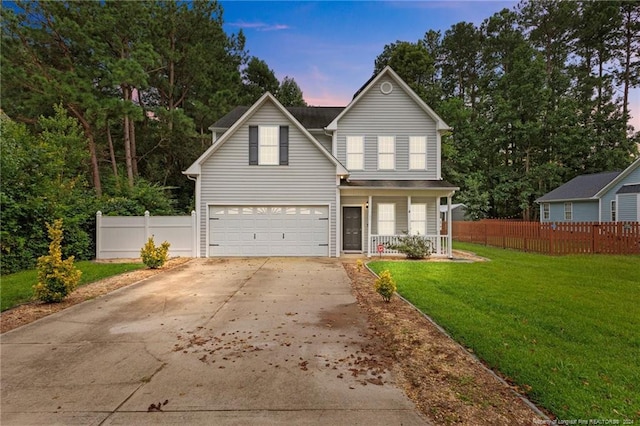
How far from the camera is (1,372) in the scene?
151 inches

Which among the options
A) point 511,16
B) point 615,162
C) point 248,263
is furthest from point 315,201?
point 511,16

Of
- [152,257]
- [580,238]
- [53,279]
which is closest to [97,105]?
[152,257]

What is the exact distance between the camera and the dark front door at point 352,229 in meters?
15.6

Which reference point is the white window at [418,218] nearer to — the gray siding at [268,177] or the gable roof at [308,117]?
the gray siding at [268,177]

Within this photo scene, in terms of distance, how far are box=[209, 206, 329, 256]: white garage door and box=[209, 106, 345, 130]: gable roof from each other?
16.1ft

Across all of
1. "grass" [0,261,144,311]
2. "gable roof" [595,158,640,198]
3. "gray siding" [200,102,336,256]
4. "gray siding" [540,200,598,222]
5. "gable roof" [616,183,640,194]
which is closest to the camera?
"grass" [0,261,144,311]

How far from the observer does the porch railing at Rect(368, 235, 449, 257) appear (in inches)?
553

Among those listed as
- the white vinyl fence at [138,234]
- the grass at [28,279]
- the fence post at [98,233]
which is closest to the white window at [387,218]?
the white vinyl fence at [138,234]

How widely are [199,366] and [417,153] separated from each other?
13931mm

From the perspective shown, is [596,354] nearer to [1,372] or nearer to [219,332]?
[219,332]

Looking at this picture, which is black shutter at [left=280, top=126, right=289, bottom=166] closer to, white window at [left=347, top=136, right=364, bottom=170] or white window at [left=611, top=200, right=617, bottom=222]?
white window at [left=347, top=136, right=364, bottom=170]

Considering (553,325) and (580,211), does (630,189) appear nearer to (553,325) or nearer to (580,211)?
(580,211)

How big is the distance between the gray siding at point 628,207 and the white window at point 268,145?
2176cm

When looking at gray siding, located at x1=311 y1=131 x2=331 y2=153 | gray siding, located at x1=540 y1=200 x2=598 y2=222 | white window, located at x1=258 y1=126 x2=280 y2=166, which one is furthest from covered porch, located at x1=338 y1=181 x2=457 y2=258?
gray siding, located at x1=540 y1=200 x2=598 y2=222
